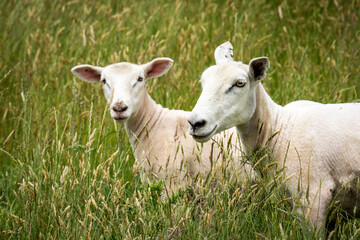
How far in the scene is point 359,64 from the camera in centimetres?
608

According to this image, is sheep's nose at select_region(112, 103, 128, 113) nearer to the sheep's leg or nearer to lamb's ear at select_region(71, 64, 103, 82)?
lamb's ear at select_region(71, 64, 103, 82)

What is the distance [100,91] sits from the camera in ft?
18.7

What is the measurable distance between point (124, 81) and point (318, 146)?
180 cm

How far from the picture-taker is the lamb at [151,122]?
4.27 m

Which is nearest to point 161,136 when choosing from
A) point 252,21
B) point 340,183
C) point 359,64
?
point 340,183

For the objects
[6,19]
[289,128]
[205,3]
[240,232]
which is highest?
[205,3]

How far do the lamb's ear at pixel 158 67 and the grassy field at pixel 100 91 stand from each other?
0.43 metres

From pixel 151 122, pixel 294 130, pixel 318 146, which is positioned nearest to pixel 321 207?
pixel 318 146

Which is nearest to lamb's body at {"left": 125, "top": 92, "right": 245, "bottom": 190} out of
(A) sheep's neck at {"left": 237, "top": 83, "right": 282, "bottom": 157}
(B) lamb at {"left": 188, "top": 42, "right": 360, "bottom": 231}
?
(A) sheep's neck at {"left": 237, "top": 83, "right": 282, "bottom": 157}

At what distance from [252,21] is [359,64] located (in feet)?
6.14

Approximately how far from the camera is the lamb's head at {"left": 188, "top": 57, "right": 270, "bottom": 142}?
3.36 metres

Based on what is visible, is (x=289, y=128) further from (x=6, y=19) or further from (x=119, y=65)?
(x=6, y=19)

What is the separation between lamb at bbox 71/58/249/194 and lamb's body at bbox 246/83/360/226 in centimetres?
54

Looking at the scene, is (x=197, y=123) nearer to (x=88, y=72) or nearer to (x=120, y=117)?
(x=120, y=117)
